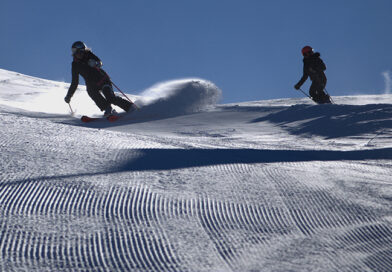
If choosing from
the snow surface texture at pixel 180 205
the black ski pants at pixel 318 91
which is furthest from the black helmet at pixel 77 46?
the black ski pants at pixel 318 91

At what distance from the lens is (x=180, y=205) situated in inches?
114

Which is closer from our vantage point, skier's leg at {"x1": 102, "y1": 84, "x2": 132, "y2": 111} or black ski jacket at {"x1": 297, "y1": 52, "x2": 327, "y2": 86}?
skier's leg at {"x1": 102, "y1": 84, "x2": 132, "y2": 111}

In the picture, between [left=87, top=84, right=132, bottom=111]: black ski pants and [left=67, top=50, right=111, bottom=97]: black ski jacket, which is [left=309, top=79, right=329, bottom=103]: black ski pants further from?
[left=67, top=50, right=111, bottom=97]: black ski jacket

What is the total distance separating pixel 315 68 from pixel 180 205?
8324 millimetres

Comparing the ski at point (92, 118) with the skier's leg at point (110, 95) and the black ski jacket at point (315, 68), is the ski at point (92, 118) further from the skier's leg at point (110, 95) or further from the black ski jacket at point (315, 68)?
the black ski jacket at point (315, 68)

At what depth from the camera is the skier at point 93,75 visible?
8.84m

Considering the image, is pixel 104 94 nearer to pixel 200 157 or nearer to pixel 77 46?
pixel 77 46

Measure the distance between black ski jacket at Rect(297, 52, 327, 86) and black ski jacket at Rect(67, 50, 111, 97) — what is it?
3906 mm

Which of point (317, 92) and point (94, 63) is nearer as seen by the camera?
point (94, 63)

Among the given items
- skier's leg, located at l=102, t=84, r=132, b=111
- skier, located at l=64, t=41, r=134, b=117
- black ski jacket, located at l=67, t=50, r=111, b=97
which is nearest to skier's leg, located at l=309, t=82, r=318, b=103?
skier's leg, located at l=102, t=84, r=132, b=111

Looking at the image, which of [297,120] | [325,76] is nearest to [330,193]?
[297,120]

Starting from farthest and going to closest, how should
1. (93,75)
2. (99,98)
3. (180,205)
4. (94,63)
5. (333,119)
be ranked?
1. (99,98)
2. (93,75)
3. (94,63)
4. (333,119)
5. (180,205)

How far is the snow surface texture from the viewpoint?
91.4 inches

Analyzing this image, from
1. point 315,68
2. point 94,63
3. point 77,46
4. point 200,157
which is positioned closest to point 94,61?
point 94,63
